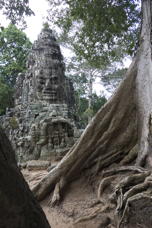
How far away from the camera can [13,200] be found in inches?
37.1

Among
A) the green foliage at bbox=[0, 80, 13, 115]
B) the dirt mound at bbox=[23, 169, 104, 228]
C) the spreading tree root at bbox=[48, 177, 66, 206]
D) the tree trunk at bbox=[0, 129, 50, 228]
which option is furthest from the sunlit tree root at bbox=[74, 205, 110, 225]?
the green foliage at bbox=[0, 80, 13, 115]

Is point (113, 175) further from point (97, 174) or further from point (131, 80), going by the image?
point (131, 80)

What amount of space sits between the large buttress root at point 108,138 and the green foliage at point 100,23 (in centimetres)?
139

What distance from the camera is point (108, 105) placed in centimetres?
349

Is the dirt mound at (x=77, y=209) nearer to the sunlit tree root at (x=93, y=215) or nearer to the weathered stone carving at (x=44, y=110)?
the sunlit tree root at (x=93, y=215)

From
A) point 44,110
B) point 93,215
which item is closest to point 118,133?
point 93,215

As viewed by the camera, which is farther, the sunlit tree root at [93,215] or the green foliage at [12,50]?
the green foliage at [12,50]

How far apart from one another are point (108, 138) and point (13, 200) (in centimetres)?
259

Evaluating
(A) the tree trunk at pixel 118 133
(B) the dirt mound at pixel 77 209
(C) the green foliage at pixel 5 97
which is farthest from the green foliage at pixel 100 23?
(C) the green foliage at pixel 5 97

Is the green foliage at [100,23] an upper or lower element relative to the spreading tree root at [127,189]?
upper

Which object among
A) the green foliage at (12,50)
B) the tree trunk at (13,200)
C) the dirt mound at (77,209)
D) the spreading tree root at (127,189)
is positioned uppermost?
the green foliage at (12,50)

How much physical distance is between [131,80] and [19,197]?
2811mm

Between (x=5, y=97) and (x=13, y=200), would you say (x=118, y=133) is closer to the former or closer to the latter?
(x=13, y=200)

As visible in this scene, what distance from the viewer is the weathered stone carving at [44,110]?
788 cm
